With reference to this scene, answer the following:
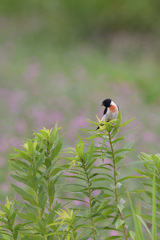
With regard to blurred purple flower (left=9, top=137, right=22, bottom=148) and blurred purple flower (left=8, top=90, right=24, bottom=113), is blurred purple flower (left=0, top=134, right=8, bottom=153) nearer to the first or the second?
blurred purple flower (left=9, top=137, right=22, bottom=148)

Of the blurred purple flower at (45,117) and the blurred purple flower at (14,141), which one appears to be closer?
the blurred purple flower at (14,141)

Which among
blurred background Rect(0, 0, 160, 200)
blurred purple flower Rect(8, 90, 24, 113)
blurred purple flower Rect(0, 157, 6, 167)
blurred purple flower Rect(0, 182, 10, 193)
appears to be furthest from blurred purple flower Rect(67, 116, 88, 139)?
blurred purple flower Rect(0, 182, 10, 193)

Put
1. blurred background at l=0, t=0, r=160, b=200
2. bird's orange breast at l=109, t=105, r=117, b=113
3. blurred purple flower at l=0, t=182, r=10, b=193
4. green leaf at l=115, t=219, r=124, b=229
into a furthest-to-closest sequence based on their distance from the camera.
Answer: blurred background at l=0, t=0, r=160, b=200 < blurred purple flower at l=0, t=182, r=10, b=193 < bird's orange breast at l=109, t=105, r=117, b=113 < green leaf at l=115, t=219, r=124, b=229

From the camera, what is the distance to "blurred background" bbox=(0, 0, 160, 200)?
7.00 m

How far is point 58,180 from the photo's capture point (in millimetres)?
1565

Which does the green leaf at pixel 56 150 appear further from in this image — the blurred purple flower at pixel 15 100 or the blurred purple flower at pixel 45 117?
the blurred purple flower at pixel 15 100

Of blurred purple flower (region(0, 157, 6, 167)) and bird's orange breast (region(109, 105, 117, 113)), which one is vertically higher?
blurred purple flower (region(0, 157, 6, 167))

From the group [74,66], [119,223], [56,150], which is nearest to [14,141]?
[56,150]

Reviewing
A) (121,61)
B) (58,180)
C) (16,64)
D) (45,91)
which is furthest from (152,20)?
(58,180)

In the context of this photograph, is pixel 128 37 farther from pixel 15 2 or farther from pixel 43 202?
pixel 43 202

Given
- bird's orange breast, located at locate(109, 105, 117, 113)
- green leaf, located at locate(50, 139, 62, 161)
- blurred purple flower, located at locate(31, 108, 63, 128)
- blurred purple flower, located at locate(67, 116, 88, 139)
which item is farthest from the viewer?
blurred purple flower, located at locate(31, 108, 63, 128)

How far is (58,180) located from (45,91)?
754 centimetres

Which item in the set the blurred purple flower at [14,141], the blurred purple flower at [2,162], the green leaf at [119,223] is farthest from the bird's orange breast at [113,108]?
the blurred purple flower at [14,141]

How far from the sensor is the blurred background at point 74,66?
700 cm
